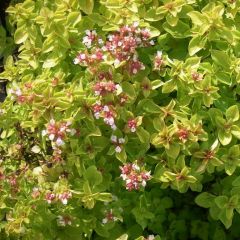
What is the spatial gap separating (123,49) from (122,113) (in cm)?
28

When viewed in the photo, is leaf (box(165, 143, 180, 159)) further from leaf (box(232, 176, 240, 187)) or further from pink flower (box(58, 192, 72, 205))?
pink flower (box(58, 192, 72, 205))

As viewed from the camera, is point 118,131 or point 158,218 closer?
point 118,131

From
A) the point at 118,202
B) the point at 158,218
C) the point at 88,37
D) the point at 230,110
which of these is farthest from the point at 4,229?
the point at 230,110

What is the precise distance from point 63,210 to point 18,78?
0.76m

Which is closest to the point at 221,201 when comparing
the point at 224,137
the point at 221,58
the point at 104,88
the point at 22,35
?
the point at 224,137

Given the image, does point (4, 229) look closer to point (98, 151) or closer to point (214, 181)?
point (98, 151)

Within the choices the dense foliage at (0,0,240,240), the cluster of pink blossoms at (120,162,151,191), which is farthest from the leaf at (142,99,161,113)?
the cluster of pink blossoms at (120,162,151,191)

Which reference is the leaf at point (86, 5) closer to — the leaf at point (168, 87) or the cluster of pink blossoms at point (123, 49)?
the cluster of pink blossoms at point (123, 49)

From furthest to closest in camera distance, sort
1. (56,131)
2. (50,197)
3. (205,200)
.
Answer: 1. (205,200)
2. (50,197)
3. (56,131)

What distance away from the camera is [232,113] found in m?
2.44

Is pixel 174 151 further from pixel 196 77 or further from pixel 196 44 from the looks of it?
pixel 196 44

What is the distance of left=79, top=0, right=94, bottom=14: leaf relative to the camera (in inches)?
99.6

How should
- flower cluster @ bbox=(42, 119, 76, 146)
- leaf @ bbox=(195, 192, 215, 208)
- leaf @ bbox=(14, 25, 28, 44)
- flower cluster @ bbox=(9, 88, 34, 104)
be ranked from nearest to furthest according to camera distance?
flower cluster @ bbox=(42, 119, 76, 146) → flower cluster @ bbox=(9, 88, 34, 104) → leaf @ bbox=(195, 192, 215, 208) → leaf @ bbox=(14, 25, 28, 44)

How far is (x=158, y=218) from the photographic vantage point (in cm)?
273
